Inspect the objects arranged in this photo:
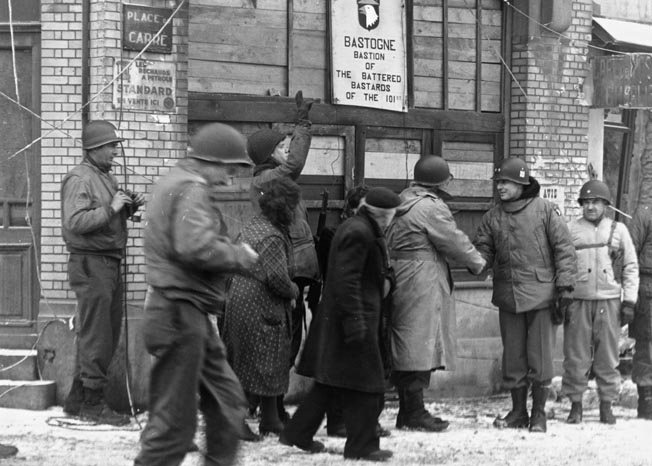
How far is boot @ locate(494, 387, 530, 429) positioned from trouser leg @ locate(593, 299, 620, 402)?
76cm

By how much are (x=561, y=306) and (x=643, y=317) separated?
4.09 feet

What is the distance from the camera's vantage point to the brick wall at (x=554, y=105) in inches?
500

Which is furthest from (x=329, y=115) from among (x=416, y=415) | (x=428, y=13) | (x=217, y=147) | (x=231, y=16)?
(x=217, y=147)

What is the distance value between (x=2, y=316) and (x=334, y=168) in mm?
2996

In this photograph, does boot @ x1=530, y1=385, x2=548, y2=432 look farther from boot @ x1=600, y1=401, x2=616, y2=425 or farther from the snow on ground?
boot @ x1=600, y1=401, x2=616, y2=425

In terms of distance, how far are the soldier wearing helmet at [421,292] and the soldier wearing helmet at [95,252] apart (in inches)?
77.1

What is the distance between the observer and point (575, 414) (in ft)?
35.1

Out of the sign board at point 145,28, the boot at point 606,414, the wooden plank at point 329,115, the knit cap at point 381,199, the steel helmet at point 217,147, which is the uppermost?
the sign board at point 145,28

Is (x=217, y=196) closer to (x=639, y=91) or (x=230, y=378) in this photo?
(x=230, y=378)

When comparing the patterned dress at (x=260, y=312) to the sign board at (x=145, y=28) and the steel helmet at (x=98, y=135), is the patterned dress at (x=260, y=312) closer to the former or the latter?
the steel helmet at (x=98, y=135)

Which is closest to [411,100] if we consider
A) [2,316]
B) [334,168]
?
[334,168]

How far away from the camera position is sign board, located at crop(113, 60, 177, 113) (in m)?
10.2

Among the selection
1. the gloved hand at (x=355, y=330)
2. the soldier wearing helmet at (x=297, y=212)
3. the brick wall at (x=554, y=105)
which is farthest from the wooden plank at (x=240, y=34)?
the gloved hand at (x=355, y=330)

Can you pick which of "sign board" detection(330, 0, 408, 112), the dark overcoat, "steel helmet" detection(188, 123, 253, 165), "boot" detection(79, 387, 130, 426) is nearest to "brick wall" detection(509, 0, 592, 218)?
"sign board" detection(330, 0, 408, 112)
